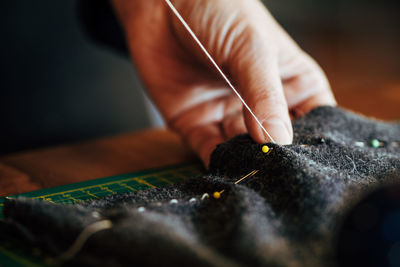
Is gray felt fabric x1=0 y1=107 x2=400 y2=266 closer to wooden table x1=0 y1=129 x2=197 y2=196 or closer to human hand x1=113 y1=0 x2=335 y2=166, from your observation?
human hand x1=113 y1=0 x2=335 y2=166

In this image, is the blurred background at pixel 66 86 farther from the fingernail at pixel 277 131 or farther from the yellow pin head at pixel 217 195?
the yellow pin head at pixel 217 195

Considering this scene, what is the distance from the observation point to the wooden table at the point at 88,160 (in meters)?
0.77

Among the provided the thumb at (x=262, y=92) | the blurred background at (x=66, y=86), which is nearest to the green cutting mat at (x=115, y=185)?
the thumb at (x=262, y=92)

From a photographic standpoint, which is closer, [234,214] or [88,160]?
[234,214]

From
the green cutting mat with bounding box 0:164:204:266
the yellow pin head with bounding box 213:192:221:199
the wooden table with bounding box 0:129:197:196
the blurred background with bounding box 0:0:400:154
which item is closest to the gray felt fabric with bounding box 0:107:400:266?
the yellow pin head with bounding box 213:192:221:199

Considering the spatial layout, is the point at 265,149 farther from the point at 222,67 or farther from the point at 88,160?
the point at 88,160

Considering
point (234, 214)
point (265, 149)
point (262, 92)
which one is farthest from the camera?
point (262, 92)

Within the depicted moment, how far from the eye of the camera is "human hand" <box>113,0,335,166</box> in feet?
2.31

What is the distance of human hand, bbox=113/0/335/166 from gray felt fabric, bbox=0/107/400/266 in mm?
102

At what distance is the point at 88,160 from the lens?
2.98ft

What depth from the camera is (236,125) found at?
0.88m

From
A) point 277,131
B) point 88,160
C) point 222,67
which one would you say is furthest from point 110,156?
point 277,131

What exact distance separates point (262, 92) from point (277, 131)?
88mm

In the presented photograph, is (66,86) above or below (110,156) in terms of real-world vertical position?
above
